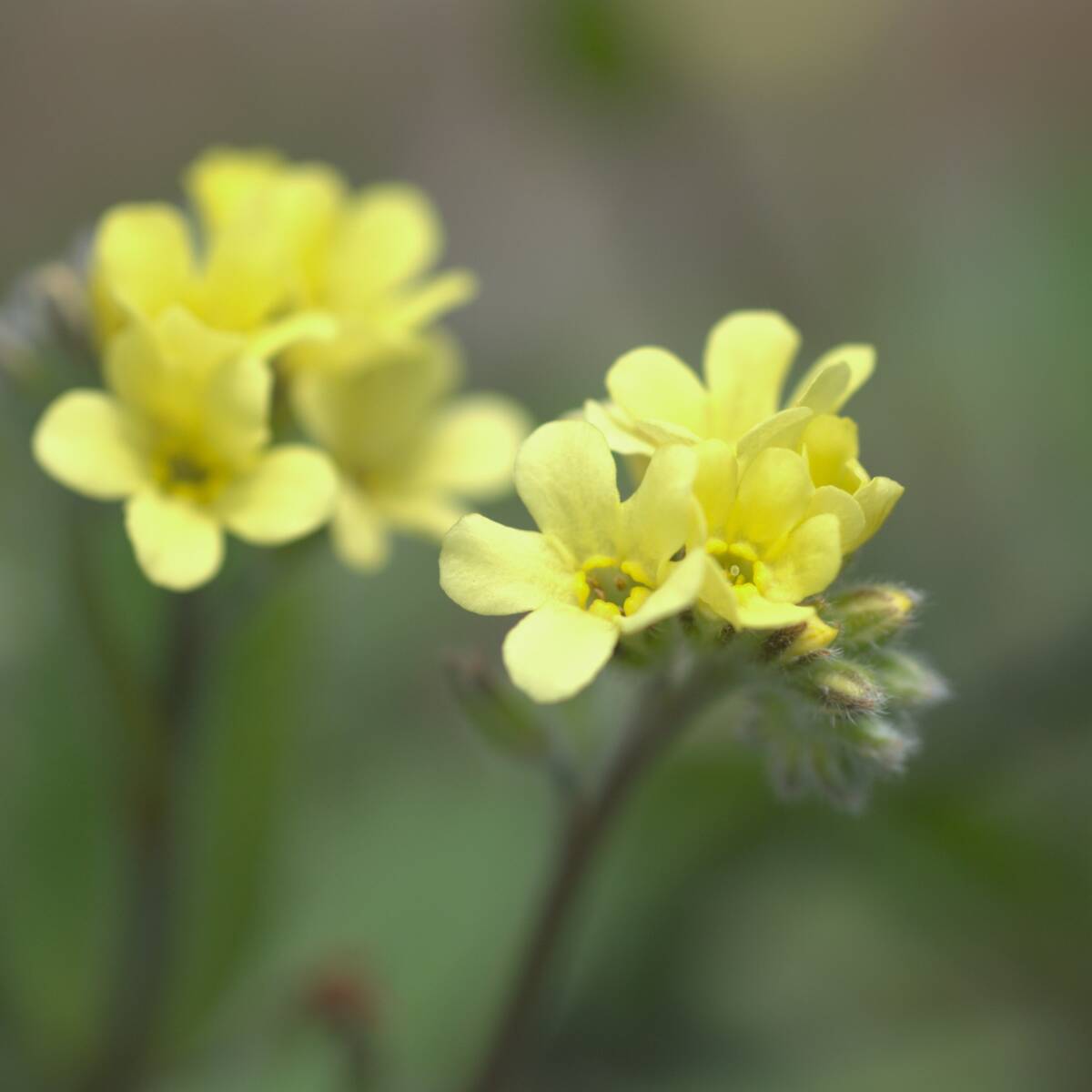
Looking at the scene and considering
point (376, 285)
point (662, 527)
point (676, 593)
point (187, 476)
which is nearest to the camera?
point (676, 593)

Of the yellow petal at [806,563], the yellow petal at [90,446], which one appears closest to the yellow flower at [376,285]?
the yellow petal at [90,446]

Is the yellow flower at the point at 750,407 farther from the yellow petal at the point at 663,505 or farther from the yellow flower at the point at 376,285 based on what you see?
the yellow flower at the point at 376,285

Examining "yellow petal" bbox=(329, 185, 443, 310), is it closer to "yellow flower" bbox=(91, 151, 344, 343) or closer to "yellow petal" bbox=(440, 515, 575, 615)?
"yellow flower" bbox=(91, 151, 344, 343)

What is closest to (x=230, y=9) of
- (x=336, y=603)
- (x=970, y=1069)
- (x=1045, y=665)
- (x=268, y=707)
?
(x=336, y=603)

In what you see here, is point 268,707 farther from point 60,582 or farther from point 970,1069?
point 970,1069

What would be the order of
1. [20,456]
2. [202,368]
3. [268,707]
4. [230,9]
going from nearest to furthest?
[202,368] → [268,707] → [20,456] → [230,9]

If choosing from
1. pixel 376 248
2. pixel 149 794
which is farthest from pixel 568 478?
pixel 149 794

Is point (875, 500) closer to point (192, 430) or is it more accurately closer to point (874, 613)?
point (874, 613)
